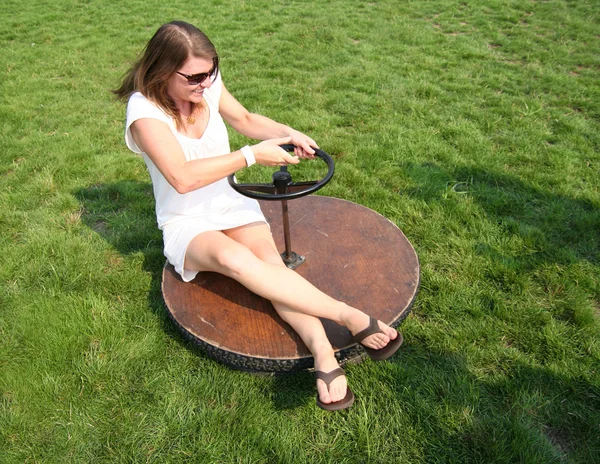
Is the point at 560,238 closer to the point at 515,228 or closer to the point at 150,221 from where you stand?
the point at 515,228

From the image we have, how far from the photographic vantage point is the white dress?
2.35m

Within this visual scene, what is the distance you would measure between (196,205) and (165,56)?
0.76 metres

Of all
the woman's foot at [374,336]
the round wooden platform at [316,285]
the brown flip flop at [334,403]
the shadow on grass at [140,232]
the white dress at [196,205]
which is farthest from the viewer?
the white dress at [196,205]

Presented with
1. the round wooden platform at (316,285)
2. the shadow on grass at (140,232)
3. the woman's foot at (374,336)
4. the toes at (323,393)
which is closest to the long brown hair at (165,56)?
the round wooden platform at (316,285)

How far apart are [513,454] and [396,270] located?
39.1 inches

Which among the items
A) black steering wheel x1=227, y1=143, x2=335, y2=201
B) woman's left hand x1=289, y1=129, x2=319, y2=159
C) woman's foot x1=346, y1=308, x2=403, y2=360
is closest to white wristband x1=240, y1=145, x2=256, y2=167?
black steering wheel x1=227, y1=143, x2=335, y2=201

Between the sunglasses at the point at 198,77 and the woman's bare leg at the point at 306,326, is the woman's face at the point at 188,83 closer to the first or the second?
the sunglasses at the point at 198,77

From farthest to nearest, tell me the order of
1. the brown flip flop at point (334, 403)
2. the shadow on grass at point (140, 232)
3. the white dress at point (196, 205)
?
the white dress at point (196, 205), the shadow on grass at point (140, 232), the brown flip flop at point (334, 403)

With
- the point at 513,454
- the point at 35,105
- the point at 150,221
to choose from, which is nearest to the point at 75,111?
the point at 35,105

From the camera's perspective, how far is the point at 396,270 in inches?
97.4

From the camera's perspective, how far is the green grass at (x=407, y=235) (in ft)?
6.53

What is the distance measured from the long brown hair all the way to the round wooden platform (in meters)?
0.95

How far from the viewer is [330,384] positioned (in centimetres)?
190

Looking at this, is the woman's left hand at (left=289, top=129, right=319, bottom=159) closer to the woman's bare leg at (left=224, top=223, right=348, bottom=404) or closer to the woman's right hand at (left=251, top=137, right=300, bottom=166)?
the woman's right hand at (left=251, top=137, right=300, bottom=166)
